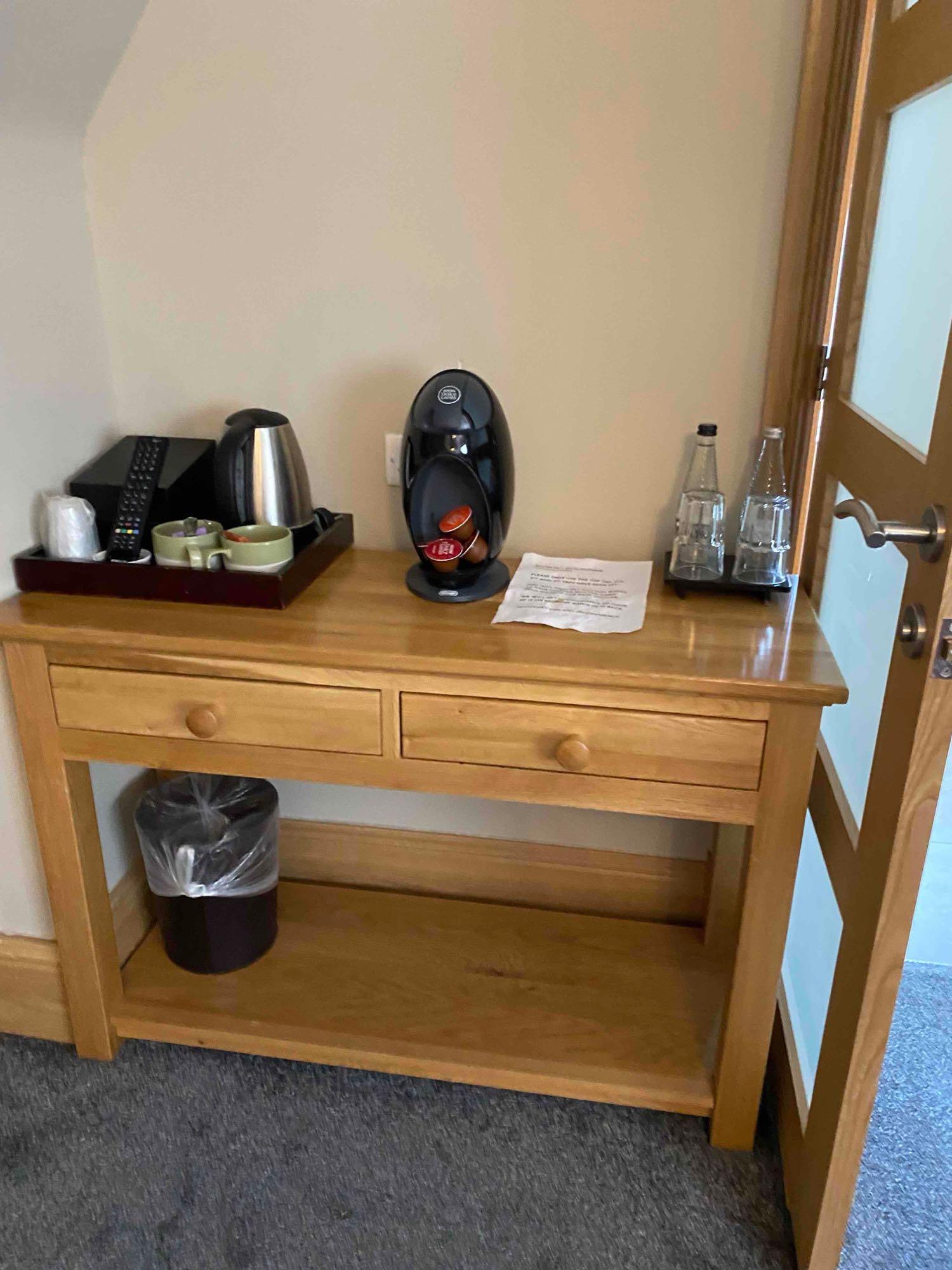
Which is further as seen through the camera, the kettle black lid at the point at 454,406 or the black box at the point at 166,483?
the black box at the point at 166,483

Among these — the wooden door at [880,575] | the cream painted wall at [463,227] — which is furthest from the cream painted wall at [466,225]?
the wooden door at [880,575]

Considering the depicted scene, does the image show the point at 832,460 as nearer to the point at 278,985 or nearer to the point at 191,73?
the point at 191,73

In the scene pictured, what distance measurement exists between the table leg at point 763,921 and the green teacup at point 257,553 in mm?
758

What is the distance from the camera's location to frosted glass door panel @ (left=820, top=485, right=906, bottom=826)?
1210 mm

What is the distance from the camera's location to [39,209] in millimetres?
1515

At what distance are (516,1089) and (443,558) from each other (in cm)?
88

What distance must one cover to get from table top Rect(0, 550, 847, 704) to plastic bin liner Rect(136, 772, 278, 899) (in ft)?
1.41

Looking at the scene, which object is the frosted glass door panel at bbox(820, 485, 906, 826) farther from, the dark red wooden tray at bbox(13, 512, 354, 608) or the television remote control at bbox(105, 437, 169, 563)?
the television remote control at bbox(105, 437, 169, 563)

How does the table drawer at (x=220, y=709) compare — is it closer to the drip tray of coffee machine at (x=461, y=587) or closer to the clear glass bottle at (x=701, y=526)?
the drip tray of coffee machine at (x=461, y=587)

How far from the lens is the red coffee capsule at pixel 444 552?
57.5 inches

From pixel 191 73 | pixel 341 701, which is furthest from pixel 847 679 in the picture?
pixel 191 73

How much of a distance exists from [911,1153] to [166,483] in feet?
5.28

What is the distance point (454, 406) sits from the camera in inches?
56.6

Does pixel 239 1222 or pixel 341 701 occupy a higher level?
pixel 341 701
